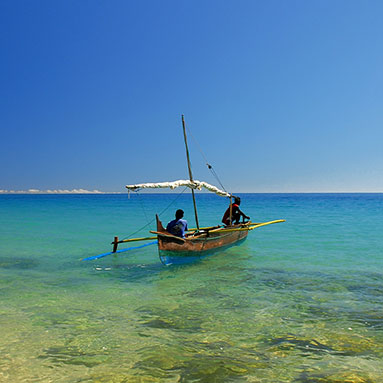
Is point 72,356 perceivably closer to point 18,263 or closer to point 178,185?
point 18,263

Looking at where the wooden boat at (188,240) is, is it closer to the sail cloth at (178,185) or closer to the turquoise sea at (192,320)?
the sail cloth at (178,185)

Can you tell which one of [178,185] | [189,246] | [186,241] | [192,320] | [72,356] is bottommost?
[192,320]

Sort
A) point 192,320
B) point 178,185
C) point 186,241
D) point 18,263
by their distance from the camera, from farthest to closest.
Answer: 1. point 178,185
2. point 18,263
3. point 186,241
4. point 192,320

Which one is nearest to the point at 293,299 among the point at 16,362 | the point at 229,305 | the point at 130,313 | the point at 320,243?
the point at 229,305

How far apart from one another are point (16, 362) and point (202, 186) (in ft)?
46.9

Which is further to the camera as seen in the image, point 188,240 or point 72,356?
point 188,240

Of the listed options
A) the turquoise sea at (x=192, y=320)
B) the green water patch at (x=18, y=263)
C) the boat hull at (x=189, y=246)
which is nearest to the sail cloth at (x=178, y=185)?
the boat hull at (x=189, y=246)

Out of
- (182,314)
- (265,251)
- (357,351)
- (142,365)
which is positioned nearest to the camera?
(142,365)

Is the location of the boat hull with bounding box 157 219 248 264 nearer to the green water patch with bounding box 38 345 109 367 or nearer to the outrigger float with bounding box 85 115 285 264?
the outrigger float with bounding box 85 115 285 264

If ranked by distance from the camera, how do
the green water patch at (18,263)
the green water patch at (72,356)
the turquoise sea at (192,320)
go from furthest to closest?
1. the green water patch at (18,263)
2. the green water patch at (72,356)
3. the turquoise sea at (192,320)

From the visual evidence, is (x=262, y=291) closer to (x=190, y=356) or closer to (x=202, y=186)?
(x=190, y=356)

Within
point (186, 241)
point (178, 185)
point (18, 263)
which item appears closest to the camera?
point (186, 241)

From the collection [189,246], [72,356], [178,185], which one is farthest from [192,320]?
[178,185]

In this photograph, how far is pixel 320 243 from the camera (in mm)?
20250
